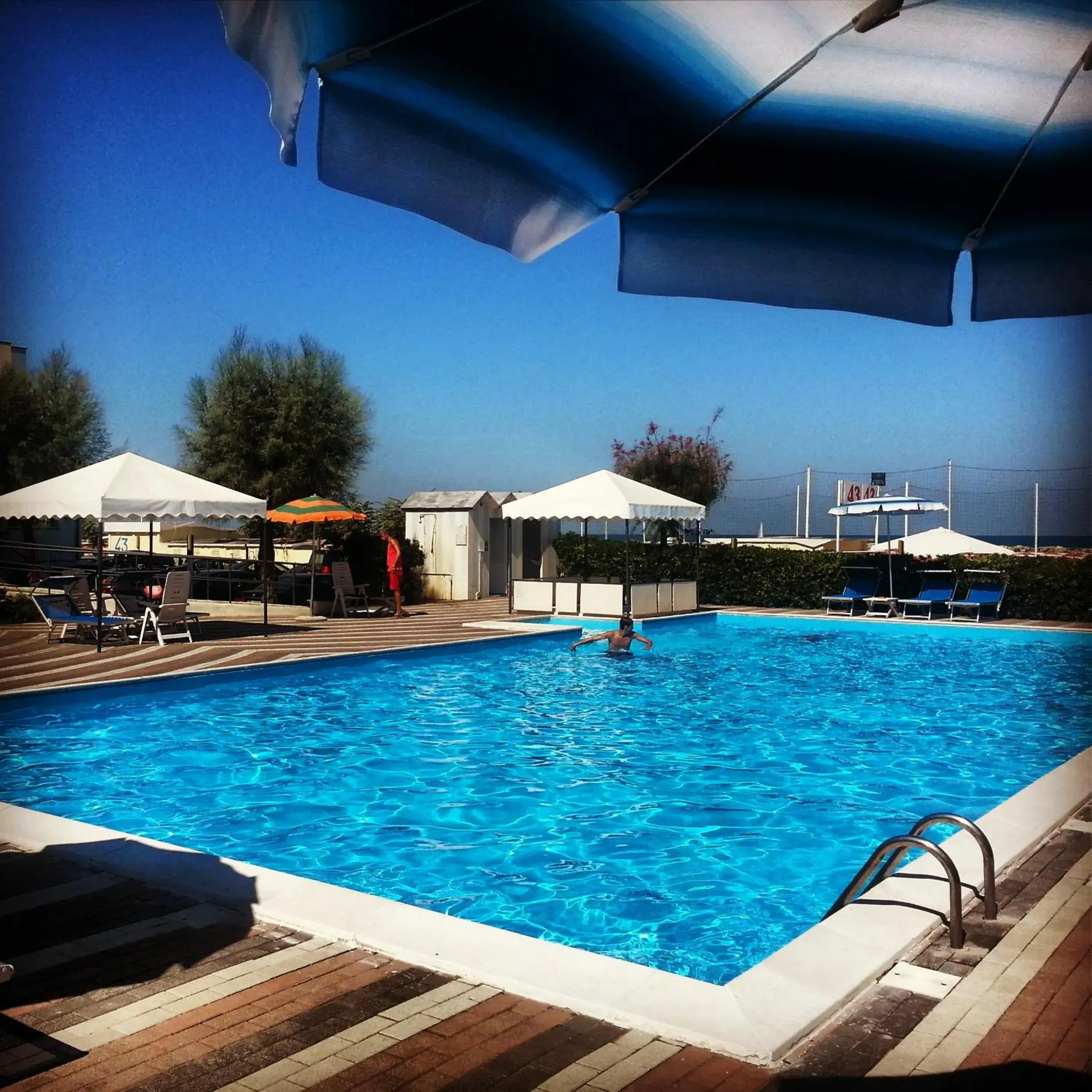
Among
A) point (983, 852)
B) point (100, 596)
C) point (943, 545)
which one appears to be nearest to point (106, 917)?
point (983, 852)

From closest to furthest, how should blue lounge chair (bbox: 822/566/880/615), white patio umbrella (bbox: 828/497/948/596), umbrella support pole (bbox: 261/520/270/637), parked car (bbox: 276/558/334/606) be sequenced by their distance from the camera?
1. umbrella support pole (bbox: 261/520/270/637)
2. parked car (bbox: 276/558/334/606)
3. blue lounge chair (bbox: 822/566/880/615)
4. white patio umbrella (bbox: 828/497/948/596)

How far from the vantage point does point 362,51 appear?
61.1 inches

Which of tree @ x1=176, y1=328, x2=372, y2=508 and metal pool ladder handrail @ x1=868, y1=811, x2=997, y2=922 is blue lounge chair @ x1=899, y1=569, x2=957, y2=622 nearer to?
metal pool ladder handrail @ x1=868, y1=811, x2=997, y2=922

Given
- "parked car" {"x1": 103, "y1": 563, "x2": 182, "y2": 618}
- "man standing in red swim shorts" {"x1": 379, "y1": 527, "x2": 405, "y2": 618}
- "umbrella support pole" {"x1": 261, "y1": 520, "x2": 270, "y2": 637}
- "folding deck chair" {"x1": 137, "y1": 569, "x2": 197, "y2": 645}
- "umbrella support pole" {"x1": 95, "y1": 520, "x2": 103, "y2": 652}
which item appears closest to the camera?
"umbrella support pole" {"x1": 95, "y1": 520, "x2": 103, "y2": 652}

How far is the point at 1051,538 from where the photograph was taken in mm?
2443

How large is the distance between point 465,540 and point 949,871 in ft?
51.8

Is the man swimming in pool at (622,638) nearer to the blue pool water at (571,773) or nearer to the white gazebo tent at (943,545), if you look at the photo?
the blue pool water at (571,773)

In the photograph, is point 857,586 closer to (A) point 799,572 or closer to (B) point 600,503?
(A) point 799,572

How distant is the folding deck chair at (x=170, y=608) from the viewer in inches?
470

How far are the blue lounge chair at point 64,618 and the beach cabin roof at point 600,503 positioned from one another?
19.8ft

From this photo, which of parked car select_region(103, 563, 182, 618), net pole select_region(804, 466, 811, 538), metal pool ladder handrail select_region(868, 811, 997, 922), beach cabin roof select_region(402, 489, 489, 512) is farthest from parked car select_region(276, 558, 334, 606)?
net pole select_region(804, 466, 811, 538)

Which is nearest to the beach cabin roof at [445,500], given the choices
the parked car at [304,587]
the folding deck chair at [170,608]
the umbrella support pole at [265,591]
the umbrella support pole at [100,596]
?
the parked car at [304,587]

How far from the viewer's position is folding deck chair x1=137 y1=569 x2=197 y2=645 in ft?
39.2

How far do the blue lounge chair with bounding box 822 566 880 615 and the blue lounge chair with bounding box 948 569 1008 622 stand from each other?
121 centimetres
